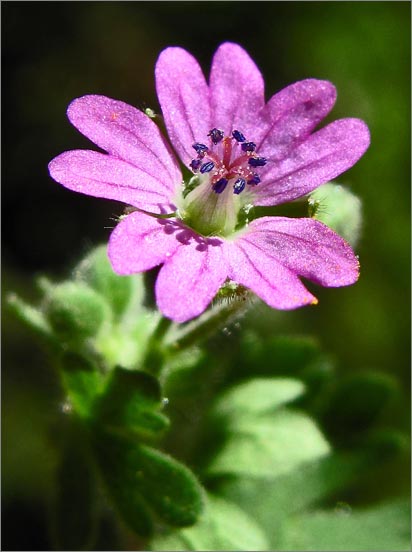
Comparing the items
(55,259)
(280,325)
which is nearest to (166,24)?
(55,259)

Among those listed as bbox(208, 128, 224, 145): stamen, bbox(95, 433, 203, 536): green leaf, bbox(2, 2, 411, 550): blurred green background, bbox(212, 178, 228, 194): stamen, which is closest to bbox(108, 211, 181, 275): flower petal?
bbox(212, 178, 228, 194): stamen

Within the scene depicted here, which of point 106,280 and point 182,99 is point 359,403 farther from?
point 182,99

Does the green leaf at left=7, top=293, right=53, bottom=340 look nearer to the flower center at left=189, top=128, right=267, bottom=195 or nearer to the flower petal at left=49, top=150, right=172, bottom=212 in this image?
the flower petal at left=49, top=150, right=172, bottom=212

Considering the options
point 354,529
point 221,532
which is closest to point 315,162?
point 221,532

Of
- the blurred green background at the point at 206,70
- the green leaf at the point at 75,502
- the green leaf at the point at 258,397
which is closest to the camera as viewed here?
the green leaf at the point at 258,397

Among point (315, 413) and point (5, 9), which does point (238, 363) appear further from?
point (5, 9)

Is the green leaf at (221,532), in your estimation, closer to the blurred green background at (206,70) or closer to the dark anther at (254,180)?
the dark anther at (254,180)

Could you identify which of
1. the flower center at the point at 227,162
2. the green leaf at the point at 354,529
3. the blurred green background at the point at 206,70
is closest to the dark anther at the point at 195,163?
the flower center at the point at 227,162
